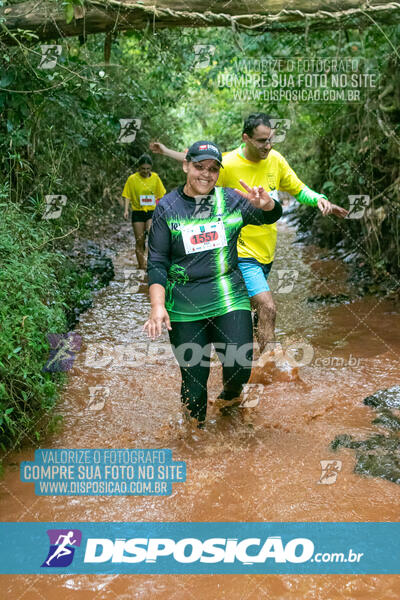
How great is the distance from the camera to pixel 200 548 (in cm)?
316

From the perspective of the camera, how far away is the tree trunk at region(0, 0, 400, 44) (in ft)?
18.3

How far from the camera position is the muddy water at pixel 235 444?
2.91m

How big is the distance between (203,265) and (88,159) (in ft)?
29.7

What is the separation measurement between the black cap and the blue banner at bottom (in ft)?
6.64

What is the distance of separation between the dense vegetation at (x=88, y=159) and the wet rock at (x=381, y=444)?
79.9 inches

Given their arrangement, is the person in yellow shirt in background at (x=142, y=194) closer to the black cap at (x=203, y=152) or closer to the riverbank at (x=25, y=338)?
the riverbank at (x=25, y=338)

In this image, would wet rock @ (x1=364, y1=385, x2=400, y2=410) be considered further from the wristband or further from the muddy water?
the wristband

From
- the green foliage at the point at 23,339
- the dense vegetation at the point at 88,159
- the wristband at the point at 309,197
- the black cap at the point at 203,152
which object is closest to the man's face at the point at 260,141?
the wristband at the point at 309,197

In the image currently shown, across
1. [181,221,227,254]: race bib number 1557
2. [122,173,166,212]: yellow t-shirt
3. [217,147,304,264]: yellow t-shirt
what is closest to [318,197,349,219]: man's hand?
[217,147,304,264]: yellow t-shirt

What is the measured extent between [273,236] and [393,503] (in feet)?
7.63

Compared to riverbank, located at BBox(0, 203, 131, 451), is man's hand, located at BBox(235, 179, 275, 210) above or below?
above

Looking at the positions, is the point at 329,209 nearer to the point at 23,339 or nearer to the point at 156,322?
the point at 156,322

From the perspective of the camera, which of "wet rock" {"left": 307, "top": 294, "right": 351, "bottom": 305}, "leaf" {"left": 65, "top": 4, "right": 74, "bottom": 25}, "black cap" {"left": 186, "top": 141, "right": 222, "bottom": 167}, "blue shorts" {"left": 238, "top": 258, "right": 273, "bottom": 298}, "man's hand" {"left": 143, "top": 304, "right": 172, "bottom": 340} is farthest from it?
"wet rock" {"left": 307, "top": 294, "right": 351, "bottom": 305}

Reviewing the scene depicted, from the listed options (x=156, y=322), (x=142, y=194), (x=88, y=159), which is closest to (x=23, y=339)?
(x=156, y=322)
